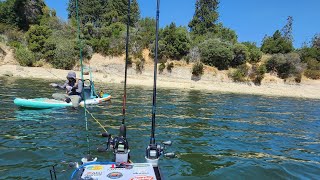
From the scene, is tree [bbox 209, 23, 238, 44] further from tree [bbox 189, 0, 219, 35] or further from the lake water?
the lake water

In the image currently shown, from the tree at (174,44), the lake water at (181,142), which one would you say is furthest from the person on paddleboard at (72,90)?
the tree at (174,44)

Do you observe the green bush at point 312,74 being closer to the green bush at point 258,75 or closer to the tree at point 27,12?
the green bush at point 258,75

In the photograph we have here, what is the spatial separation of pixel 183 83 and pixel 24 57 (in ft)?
71.9

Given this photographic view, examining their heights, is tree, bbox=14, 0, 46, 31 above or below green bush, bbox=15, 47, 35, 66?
above

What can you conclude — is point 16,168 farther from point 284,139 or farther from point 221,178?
point 284,139

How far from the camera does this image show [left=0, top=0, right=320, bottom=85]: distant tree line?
1943 inches

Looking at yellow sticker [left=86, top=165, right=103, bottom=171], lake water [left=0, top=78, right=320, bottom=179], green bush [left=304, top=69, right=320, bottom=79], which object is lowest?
lake water [left=0, top=78, right=320, bottom=179]

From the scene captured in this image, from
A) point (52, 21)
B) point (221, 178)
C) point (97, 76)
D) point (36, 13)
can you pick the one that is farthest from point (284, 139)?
point (36, 13)

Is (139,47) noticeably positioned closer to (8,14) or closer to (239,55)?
(239,55)

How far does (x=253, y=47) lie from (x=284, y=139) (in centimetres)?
4589

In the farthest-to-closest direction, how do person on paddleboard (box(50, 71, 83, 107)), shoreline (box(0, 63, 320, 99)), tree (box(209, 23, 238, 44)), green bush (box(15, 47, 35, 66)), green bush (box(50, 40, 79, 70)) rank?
tree (box(209, 23, 238, 44)) < green bush (box(50, 40, 79, 70)) < green bush (box(15, 47, 35, 66)) < shoreline (box(0, 63, 320, 99)) < person on paddleboard (box(50, 71, 83, 107))

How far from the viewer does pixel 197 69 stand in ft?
161

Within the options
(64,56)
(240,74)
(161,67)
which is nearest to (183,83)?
(161,67)

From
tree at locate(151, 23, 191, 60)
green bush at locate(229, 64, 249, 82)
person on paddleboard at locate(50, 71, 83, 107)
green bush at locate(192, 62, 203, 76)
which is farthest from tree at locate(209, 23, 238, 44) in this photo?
person on paddleboard at locate(50, 71, 83, 107)
